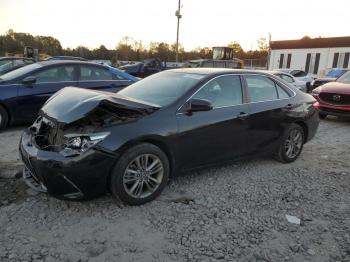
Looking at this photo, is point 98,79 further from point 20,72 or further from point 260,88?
point 260,88

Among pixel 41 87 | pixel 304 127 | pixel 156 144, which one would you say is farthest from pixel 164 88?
pixel 41 87

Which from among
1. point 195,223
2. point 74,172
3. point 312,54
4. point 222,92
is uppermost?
point 312,54

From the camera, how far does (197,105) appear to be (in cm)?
414

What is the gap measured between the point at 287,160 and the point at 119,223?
332 centimetres

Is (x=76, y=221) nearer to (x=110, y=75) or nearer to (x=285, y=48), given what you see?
(x=110, y=75)

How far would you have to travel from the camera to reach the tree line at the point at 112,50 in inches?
2394

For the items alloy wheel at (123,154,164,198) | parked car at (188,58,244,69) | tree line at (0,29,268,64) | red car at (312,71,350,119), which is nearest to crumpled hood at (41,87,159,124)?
alloy wheel at (123,154,164,198)

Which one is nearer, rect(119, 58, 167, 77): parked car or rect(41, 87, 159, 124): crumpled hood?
rect(41, 87, 159, 124): crumpled hood

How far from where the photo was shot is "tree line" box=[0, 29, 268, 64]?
60812mm

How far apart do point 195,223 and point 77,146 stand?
1.49m

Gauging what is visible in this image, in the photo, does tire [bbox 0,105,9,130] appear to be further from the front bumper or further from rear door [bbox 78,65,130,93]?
the front bumper

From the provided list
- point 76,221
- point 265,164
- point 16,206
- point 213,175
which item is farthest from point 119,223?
point 265,164

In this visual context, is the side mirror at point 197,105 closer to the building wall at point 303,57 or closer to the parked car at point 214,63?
the parked car at point 214,63

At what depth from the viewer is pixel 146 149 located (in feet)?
12.4
